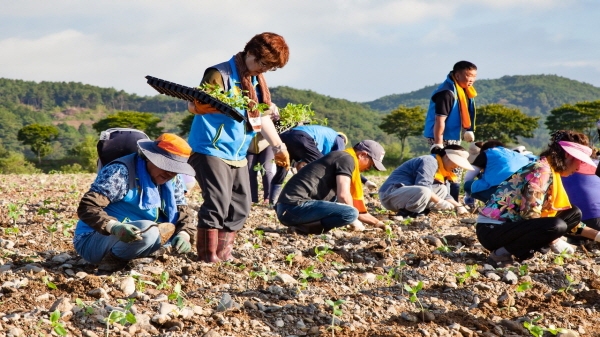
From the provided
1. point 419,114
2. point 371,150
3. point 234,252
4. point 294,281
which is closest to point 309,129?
point 371,150

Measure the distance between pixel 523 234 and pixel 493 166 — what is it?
226 centimetres

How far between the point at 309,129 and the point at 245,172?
3037 millimetres

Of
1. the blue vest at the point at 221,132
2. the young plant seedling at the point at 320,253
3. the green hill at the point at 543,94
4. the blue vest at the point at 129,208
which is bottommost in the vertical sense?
the young plant seedling at the point at 320,253

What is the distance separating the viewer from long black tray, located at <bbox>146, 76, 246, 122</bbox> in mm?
4293

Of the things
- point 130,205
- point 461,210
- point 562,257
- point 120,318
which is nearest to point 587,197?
point 562,257

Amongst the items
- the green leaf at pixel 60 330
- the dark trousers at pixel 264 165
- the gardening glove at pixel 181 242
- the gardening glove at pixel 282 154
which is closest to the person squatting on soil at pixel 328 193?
the gardening glove at pixel 282 154

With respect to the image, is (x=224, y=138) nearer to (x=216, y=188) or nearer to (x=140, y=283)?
(x=216, y=188)

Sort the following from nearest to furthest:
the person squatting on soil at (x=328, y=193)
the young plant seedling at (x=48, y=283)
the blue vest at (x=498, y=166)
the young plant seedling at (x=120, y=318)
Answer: the young plant seedling at (x=120, y=318) → the young plant seedling at (x=48, y=283) → the person squatting on soil at (x=328, y=193) → the blue vest at (x=498, y=166)

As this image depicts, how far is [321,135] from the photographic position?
7.91 m

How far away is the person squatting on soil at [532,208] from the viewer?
4855 mm

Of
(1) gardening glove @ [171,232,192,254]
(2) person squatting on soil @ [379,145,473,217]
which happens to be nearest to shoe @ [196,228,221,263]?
(1) gardening glove @ [171,232,192,254]

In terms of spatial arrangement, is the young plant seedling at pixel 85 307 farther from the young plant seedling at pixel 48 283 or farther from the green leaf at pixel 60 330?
the young plant seedling at pixel 48 283

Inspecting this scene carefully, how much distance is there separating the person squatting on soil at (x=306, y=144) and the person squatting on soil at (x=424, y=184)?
2.86 ft

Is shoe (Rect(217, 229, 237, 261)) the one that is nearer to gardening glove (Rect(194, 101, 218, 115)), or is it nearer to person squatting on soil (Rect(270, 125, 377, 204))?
gardening glove (Rect(194, 101, 218, 115))
